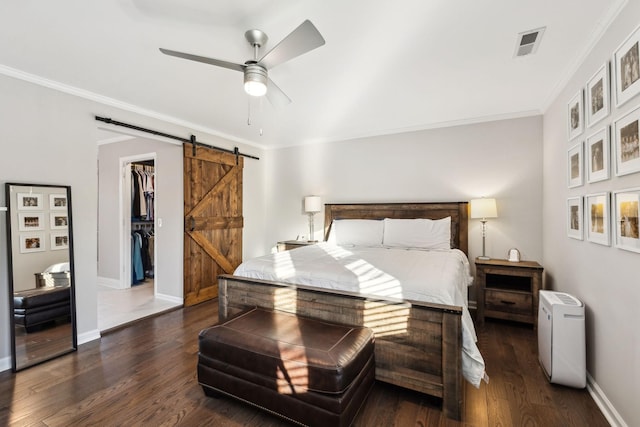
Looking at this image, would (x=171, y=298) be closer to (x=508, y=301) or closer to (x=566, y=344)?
(x=508, y=301)

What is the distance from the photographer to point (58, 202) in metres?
2.65

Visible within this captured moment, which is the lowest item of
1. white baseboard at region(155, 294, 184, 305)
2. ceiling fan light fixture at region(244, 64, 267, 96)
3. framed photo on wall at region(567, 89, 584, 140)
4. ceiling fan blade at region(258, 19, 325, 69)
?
white baseboard at region(155, 294, 184, 305)

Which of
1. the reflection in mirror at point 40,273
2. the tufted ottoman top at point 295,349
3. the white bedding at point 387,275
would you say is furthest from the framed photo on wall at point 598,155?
the reflection in mirror at point 40,273

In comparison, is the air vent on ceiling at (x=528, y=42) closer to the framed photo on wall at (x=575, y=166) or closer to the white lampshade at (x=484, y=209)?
the framed photo on wall at (x=575, y=166)

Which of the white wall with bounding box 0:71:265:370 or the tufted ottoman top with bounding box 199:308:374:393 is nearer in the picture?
the tufted ottoman top with bounding box 199:308:374:393

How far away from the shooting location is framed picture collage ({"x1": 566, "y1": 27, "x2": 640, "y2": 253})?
1548mm

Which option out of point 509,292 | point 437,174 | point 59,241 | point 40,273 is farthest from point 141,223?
point 509,292

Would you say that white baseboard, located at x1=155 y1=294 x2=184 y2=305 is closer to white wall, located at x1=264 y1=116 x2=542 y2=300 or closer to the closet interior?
the closet interior

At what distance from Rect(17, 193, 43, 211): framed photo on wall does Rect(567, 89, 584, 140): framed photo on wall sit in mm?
4526

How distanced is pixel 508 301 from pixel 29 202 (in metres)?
4.68

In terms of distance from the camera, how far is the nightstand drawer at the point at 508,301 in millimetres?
3031

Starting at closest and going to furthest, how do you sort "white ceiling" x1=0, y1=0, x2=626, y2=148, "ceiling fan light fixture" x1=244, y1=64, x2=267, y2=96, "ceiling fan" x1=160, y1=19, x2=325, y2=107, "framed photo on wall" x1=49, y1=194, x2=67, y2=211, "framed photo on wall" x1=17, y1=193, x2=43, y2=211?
"ceiling fan" x1=160, y1=19, x2=325, y2=107, "white ceiling" x1=0, y1=0, x2=626, y2=148, "ceiling fan light fixture" x1=244, y1=64, x2=267, y2=96, "framed photo on wall" x1=17, y1=193, x2=43, y2=211, "framed photo on wall" x1=49, y1=194, x2=67, y2=211

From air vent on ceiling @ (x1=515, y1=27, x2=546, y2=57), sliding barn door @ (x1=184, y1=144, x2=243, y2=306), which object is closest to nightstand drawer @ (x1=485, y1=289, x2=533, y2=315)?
air vent on ceiling @ (x1=515, y1=27, x2=546, y2=57)

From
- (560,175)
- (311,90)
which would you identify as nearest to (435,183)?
(560,175)
